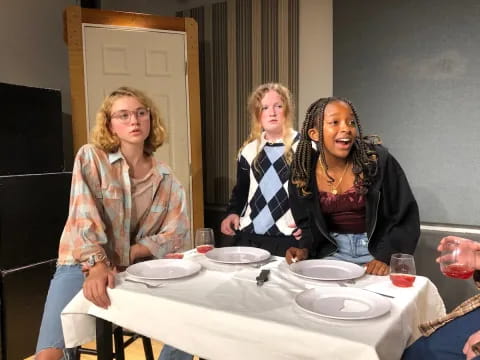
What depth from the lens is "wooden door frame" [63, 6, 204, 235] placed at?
3.25 metres

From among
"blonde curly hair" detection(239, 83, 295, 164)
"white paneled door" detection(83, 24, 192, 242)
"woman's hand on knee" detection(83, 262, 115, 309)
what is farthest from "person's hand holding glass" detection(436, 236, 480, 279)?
"white paneled door" detection(83, 24, 192, 242)

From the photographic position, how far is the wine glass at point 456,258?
136 cm

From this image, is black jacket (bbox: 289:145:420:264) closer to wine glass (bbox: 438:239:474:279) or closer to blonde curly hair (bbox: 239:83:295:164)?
wine glass (bbox: 438:239:474:279)

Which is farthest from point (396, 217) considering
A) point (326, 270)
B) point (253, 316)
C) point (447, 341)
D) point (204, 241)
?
point (253, 316)

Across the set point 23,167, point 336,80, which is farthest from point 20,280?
point 336,80

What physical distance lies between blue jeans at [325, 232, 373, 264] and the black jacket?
3cm

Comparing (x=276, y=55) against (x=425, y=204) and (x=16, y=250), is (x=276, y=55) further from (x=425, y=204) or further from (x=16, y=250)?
(x=16, y=250)

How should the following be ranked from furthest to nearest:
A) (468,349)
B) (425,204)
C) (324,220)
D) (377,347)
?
(425,204), (324,220), (468,349), (377,347)

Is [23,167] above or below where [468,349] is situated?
above

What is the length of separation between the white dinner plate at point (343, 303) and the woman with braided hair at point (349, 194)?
0.49m

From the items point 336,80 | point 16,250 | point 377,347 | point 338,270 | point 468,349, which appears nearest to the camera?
point 377,347

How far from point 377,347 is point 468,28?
250 centimetres

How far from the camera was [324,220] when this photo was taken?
2029 millimetres

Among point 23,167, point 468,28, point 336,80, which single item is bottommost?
point 23,167
